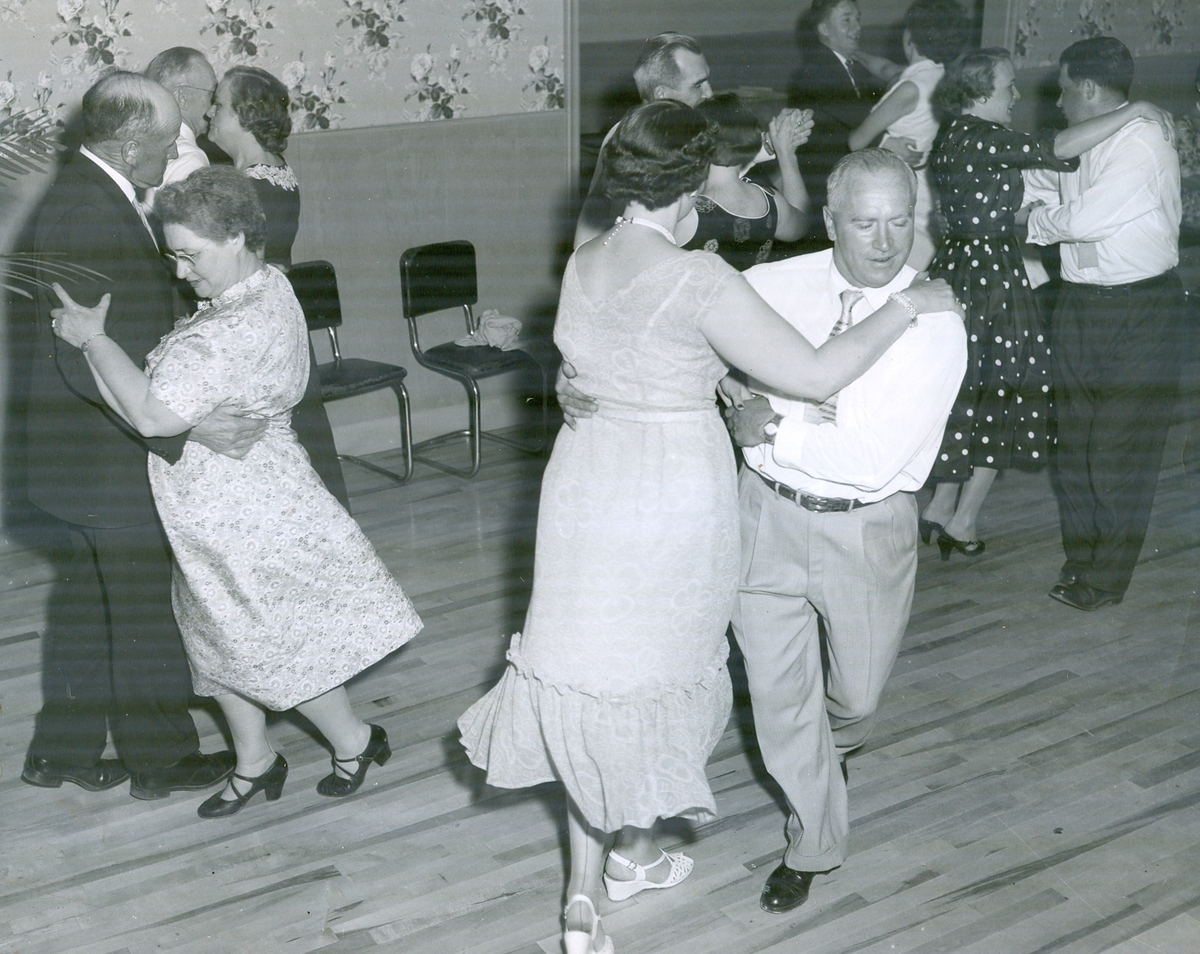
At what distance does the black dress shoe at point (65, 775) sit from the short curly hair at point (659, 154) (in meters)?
2.11

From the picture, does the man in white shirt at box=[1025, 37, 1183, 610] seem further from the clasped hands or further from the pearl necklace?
the clasped hands

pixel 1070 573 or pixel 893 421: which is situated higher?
pixel 893 421

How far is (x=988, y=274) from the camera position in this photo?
14.9ft

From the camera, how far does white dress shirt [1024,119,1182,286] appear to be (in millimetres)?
4141

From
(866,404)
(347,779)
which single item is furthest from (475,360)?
(866,404)

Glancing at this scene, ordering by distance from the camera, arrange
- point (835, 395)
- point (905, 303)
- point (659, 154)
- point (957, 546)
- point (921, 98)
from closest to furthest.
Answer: point (659, 154) → point (905, 303) → point (835, 395) → point (957, 546) → point (921, 98)

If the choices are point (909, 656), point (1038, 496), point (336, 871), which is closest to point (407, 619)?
point (336, 871)

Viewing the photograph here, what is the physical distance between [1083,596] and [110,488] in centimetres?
312

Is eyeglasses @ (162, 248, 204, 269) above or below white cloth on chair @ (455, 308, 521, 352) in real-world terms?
above

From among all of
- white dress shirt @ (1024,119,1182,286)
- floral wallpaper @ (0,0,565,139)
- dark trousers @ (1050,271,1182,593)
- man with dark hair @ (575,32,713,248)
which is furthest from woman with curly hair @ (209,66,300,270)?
dark trousers @ (1050,271,1182,593)

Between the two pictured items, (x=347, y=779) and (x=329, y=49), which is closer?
(x=347, y=779)

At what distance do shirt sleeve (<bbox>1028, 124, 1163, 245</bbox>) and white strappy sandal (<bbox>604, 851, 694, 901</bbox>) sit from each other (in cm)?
248

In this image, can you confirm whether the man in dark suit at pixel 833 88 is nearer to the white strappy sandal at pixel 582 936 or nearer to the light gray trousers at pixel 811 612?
the light gray trousers at pixel 811 612

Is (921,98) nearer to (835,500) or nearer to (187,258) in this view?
(835,500)
